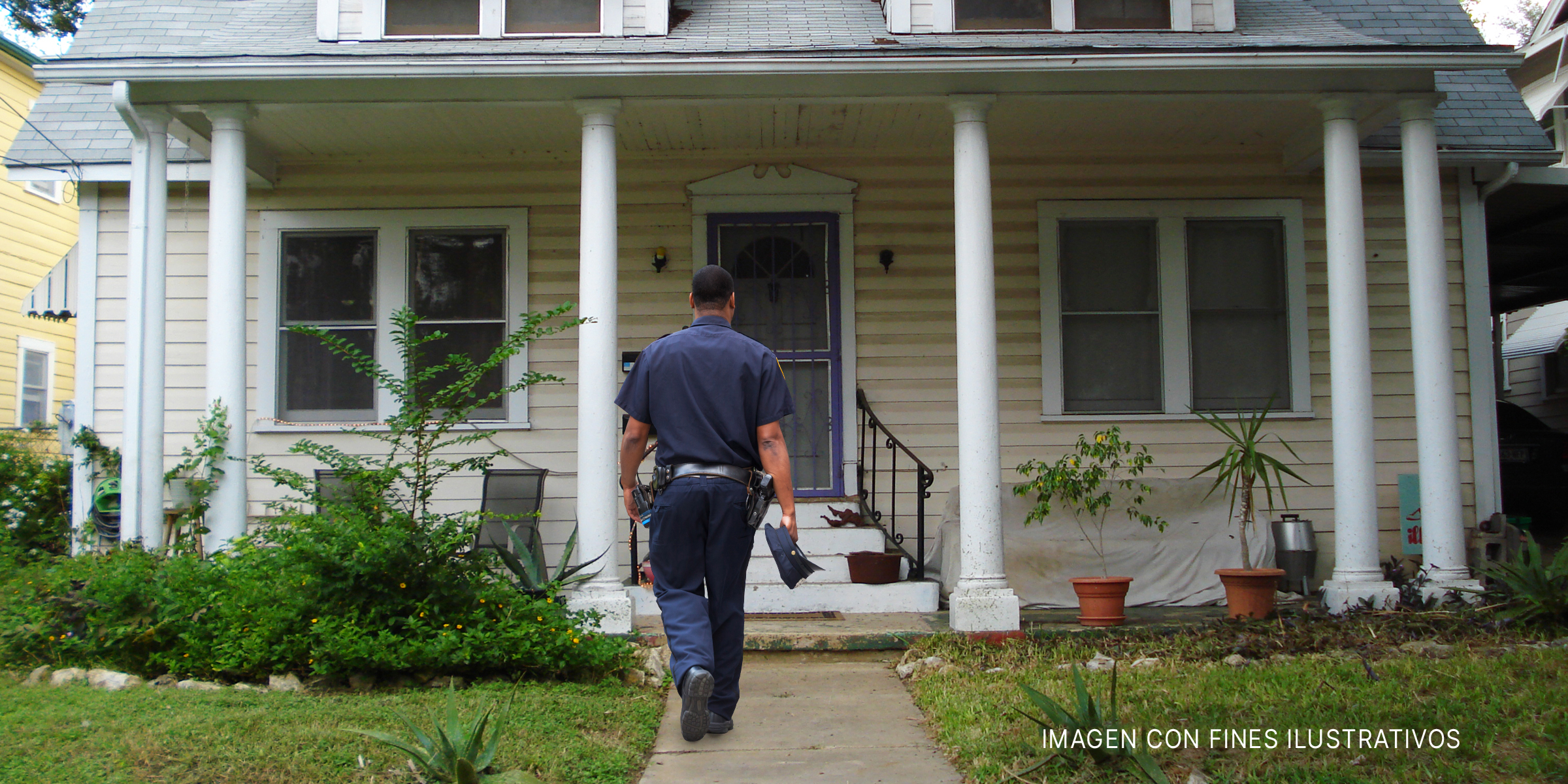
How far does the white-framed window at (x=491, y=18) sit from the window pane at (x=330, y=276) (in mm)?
1497

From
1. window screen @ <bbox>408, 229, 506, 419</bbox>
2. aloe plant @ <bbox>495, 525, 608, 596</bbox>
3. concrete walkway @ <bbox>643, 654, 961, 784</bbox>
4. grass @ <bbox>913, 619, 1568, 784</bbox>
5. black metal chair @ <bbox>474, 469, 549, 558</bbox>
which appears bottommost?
concrete walkway @ <bbox>643, 654, 961, 784</bbox>

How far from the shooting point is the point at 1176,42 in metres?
6.01

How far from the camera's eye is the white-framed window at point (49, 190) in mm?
12227

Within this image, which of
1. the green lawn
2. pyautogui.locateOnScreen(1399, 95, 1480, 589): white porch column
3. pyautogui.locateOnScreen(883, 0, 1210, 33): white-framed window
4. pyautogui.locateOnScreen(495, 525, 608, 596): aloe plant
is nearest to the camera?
the green lawn

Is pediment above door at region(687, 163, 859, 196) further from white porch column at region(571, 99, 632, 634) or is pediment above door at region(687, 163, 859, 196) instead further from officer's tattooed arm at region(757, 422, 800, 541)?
officer's tattooed arm at region(757, 422, 800, 541)

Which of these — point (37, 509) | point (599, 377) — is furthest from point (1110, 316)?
point (37, 509)

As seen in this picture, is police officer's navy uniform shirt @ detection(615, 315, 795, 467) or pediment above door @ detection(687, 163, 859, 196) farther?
pediment above door @ detection(687, 163, 859, 196)

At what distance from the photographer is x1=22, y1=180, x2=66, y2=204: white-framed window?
12.2 meters

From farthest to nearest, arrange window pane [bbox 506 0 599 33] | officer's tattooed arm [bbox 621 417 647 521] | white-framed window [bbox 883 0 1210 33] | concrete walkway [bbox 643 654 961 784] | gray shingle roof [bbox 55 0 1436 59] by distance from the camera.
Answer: window pane [bbox 506 0 599 33], white-framed window [bbox 883 0 1210 33], gray shingle roof [bbox 55 0 1436 59], officer's tattooed arm [bbox 621 417 647 521], concrete walkway [bbox 643 654 961 784]

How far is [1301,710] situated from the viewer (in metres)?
3.61

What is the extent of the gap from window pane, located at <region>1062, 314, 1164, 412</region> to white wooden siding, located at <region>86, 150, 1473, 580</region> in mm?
203

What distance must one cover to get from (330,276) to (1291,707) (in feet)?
21.0

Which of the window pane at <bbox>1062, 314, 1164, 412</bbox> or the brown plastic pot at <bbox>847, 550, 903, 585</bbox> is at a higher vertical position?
the window pane at <bbox>1062, 314, 1164, 412</bbox>

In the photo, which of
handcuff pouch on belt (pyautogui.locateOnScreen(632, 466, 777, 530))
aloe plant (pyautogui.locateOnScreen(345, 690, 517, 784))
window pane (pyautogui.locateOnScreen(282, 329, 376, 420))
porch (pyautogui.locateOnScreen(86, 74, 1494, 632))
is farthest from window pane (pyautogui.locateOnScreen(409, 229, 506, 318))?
aloe plant (pyautogui.locateOnScreen(345, 690, 517, 784))
